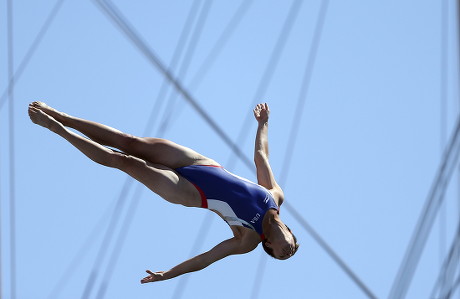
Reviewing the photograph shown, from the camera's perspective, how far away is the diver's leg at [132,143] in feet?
34.1

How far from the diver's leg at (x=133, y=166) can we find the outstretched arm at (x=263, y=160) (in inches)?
26.9

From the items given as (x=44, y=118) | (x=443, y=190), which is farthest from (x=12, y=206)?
(x=443, y=190)

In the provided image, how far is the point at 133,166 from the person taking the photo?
1030 cm

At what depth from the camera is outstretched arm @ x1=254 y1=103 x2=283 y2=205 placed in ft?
35.7

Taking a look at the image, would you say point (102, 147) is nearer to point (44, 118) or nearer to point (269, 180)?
point (44, 118)

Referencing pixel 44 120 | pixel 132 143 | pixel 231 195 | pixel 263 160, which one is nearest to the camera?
pixel 44 120

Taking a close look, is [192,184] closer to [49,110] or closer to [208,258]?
[208,258]

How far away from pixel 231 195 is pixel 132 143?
856mm

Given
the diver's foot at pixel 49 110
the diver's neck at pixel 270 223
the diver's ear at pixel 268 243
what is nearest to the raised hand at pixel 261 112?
the diver's neck at pixel 270 223

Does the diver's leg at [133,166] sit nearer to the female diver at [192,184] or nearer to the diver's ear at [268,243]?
the female diver at [192,184]

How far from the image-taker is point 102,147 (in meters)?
10.2

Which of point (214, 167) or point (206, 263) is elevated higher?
point (214, 167)

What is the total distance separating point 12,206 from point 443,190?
11.4ft

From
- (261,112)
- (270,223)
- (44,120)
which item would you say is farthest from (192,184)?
(44,120)
